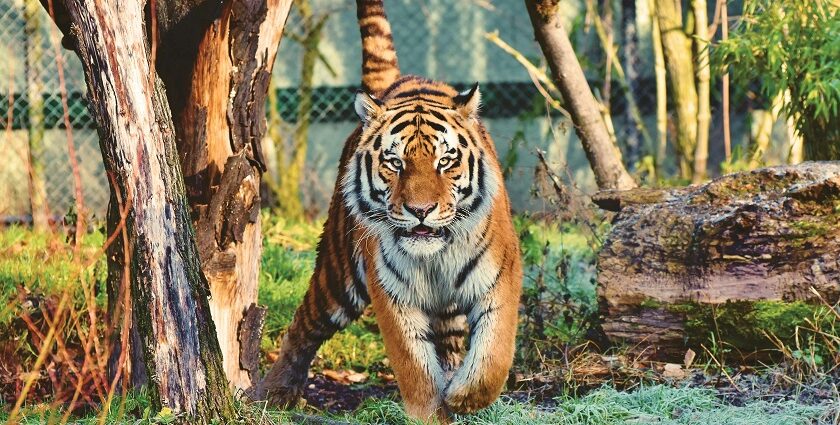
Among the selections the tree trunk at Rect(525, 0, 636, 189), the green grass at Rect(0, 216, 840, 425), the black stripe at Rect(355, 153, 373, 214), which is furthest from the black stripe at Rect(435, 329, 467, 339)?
the tree trunk at Rect(525, 0, 636, 189)

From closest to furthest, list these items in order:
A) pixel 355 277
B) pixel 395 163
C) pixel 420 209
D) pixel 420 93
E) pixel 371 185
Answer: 1. pixel 420 209
2. pixel 395 163
3. pixel 371 185
4. pixel 420 93
5. pixel 355 277

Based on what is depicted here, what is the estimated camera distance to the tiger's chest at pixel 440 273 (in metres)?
4.10

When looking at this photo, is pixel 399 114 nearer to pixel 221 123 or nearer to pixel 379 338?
pixel 221 123

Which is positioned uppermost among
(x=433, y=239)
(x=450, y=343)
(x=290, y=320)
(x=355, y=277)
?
(x=433, y=239)

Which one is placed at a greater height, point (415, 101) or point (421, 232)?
point (415, 101)

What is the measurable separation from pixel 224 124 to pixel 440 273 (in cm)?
101

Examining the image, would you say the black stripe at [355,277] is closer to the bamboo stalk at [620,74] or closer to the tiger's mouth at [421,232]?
the tiger's mouth at [421,232]

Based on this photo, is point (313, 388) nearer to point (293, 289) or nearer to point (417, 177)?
point (293, 289)

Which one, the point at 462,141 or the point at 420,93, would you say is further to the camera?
the point at 420,93

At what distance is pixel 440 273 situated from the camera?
13.5ft

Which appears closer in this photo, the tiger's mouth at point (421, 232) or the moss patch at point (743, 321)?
the tiger's mouth at point (421, 232)

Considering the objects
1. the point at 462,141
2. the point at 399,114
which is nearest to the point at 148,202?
the point at 399,114

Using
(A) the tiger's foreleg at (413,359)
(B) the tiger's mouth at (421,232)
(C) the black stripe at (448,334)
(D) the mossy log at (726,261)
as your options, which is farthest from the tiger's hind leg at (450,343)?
(B) the tiger's mouth at (421,232)

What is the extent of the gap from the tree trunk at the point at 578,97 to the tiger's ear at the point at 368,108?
1.45 meters
